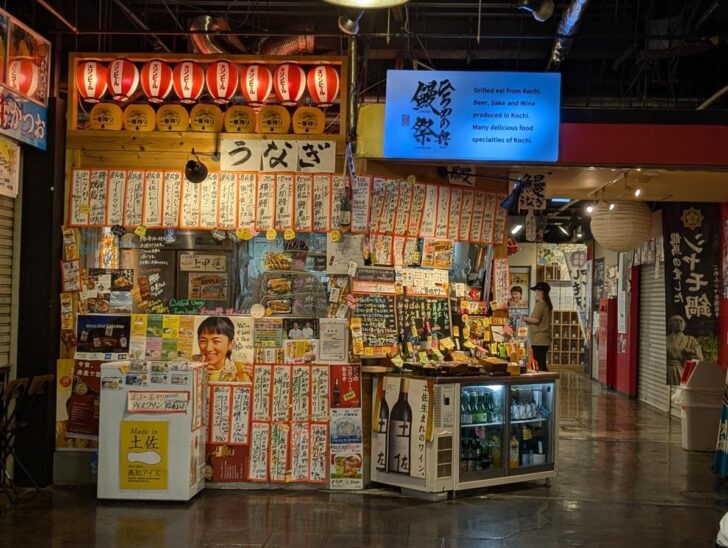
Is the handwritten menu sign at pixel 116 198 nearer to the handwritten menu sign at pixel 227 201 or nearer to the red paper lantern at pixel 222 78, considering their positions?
the handwritten menu sign at pixel 227 201

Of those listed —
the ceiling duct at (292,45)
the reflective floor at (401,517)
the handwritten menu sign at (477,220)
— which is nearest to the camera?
the reflective floor at (401,517)

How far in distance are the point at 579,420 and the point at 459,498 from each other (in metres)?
6.23

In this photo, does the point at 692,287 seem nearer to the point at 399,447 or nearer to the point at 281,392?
the point at 399,447

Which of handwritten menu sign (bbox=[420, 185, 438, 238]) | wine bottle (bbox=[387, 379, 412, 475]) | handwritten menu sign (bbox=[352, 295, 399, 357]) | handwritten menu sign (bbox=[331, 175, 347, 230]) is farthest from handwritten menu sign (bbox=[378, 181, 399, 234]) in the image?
wine bottle (bbox=[387, 379, 412, 475])

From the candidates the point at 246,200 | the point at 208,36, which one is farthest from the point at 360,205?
the point at 208,36

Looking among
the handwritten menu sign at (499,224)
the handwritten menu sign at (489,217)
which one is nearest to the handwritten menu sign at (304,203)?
the handwritten menu sign at (489,217)

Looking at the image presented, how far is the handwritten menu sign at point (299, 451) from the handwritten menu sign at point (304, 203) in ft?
6.55

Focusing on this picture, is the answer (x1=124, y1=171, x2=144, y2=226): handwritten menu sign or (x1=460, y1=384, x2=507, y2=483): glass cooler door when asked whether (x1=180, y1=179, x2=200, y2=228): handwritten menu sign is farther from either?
(x1=460, y1=384, x2=507, y2=483): glass cooler door

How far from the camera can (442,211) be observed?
850cm

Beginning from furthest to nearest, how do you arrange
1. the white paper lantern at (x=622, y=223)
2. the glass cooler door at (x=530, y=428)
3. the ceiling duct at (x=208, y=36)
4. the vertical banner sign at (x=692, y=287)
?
the vertical banner sign at (x=692, y=287)
the white paper lantern at (x=622, y=223)
the ceiling duct at (x=208, y=36)
the glass cooler door at (x=530, y=428)

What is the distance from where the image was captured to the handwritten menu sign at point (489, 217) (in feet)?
28.8

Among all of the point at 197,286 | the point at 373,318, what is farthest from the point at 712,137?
the point at 197,286

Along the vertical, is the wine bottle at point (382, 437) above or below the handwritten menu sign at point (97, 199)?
below

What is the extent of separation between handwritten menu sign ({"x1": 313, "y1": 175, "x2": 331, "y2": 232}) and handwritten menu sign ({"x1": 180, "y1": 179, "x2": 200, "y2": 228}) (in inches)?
46.9
